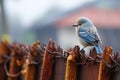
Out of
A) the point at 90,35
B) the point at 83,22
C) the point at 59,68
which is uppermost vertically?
the point at 83,22

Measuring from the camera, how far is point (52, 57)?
4.78 m

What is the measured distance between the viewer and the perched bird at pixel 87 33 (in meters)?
4.73

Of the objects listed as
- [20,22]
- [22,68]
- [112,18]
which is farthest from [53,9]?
[22,68]

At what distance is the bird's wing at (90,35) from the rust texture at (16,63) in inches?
34.4

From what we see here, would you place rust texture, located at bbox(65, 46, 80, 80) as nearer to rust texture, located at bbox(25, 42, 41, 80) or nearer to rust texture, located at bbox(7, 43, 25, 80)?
rust texture, located at bbox(25, 42, 41, 80)

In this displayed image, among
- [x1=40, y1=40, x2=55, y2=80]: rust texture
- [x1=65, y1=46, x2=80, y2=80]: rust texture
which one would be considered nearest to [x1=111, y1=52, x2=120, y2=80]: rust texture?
[x1=65, y1=46, x2=80, y2=80]: rust texture

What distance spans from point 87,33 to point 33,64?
1.90 feet

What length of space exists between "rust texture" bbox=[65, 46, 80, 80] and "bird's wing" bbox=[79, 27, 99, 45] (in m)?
0.43

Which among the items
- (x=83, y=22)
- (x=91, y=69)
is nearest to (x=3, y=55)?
(x=83, y=22)

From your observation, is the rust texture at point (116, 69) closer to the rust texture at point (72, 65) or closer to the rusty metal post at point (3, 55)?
the rust texture at point (72, 65)

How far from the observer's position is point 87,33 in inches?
194

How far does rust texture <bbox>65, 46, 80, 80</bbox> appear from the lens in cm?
430

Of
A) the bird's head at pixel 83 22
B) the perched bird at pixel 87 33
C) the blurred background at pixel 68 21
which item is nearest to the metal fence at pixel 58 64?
the perched bird at pixel 87 33

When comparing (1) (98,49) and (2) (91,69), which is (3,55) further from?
(2) (91,69)
